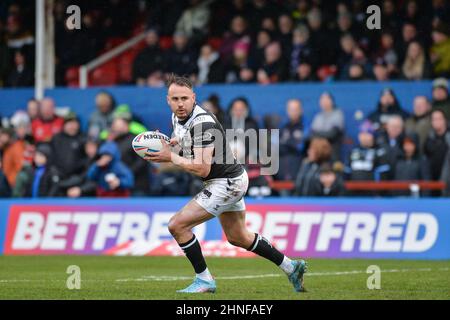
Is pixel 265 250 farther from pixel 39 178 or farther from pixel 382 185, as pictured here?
pixel 39 178

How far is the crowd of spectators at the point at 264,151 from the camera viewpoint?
18906 mm

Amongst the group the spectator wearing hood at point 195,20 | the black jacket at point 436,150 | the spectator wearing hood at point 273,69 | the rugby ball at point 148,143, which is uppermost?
the spectator wearing hood at point 195,20

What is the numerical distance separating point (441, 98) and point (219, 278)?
25.2 ft

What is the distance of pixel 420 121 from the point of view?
19.5 metres

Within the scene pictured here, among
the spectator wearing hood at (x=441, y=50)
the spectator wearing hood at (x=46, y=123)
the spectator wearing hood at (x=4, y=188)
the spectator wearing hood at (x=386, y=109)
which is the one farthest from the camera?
the spectator wearing hood at (x=46, y=123)

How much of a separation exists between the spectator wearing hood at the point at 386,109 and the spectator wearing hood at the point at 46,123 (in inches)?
245

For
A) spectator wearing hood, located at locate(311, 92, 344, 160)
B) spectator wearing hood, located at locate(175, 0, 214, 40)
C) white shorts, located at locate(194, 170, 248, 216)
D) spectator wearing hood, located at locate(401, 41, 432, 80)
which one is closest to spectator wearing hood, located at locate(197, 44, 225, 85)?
spectator wearing hood, located at locate(175, 0, 214, 40)

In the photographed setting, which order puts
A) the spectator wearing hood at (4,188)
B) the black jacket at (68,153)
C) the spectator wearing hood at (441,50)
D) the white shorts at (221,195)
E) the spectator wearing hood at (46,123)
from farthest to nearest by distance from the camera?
the spectator wearing hood at (46,123) → the spectator wearing hood at (441,50) → the spectator wearing hood at (4,188) → the black jacket at (68,153) → the white shorts at (221,195)

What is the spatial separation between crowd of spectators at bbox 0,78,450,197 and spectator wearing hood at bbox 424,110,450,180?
0.02 meters

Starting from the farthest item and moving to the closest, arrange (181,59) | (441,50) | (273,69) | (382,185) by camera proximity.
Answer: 1. (181,59)
2. (273,69)
3. (441,50)
4. (382,185)

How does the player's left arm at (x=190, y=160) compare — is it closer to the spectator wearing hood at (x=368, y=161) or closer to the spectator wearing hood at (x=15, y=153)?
the spectator wearing hood at (x=368, y=161)

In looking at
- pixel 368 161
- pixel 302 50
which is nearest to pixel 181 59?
pixel 302 50

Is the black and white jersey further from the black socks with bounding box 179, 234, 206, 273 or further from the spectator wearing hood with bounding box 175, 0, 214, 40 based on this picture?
the spectator wearing hood with bounding box 175, 0, 214, 40

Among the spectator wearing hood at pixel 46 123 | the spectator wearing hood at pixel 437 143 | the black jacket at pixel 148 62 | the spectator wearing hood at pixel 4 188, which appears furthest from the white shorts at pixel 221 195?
the black jacket at pixel 148 62
